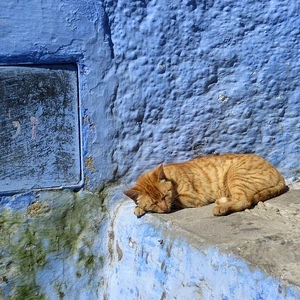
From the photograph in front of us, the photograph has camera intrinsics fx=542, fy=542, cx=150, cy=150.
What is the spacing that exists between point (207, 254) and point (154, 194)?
98 centimetres

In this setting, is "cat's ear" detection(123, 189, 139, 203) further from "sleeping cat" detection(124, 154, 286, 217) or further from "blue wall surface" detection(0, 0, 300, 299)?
"blue wall surface" detection(0, 0, 300, 299)

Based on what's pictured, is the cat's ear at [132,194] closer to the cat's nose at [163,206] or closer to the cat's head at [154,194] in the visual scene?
the cat's head at [154,194]

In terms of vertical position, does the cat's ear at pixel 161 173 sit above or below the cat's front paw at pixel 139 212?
above

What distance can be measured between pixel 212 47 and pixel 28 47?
1429mm

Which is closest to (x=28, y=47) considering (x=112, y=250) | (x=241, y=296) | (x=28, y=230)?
(x=28, y=230)

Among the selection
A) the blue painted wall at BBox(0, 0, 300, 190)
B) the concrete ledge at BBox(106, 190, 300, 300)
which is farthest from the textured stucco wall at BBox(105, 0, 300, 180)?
the concrete ledge at BBox(106, 190, 300, 300)

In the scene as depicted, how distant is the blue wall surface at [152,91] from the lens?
408 cm

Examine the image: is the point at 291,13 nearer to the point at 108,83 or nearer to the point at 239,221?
the point at 108,83

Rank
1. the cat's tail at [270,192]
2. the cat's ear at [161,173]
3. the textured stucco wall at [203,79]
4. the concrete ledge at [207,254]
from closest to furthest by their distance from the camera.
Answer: the concrete ledge at [207,254]
the cat's tail at [270,192]
the cat's ear at [161,173]
the textured stucco wall at [203,79]

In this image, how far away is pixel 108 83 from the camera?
418 cm

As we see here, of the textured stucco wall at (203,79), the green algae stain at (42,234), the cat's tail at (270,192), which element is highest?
the textured stucco wall at (203,79)

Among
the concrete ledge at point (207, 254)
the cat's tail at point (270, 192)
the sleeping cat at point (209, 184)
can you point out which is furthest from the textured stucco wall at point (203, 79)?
the concrete ledge at point (207, 254)

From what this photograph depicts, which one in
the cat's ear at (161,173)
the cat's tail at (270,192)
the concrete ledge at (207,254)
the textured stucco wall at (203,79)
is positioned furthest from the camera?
the textured stucco wall at (203,79)

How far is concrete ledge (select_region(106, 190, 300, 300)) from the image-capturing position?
2.71m
